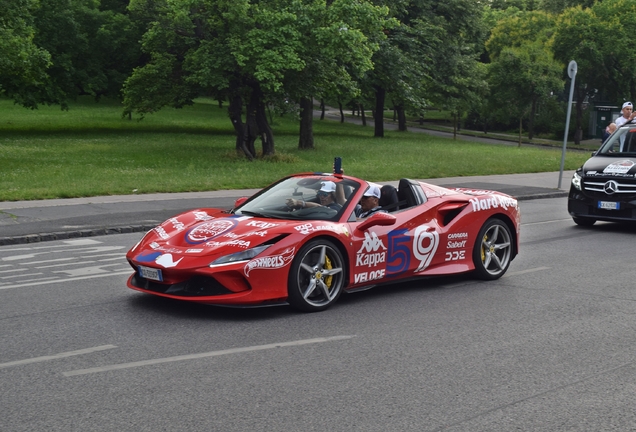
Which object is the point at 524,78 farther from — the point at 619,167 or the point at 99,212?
the point at 99,212

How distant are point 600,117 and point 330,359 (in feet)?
223

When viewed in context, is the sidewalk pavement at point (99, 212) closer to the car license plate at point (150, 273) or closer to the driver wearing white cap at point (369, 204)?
the car license plate at point (150, 273)

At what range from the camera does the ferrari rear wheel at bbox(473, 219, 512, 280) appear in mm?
9508

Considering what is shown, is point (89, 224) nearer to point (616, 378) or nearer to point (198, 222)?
point (198, 222)

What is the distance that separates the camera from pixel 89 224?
46.2 feet

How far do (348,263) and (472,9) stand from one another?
48311 mm

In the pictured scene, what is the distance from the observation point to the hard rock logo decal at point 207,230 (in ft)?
25.1

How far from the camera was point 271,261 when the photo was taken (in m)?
7.32

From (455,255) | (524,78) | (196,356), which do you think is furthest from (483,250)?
(524,78)

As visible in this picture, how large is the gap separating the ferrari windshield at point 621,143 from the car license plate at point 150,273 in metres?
10.1

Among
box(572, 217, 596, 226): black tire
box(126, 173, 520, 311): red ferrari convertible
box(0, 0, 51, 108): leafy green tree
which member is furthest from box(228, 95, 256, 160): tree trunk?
box(126, 173, 520, 311): red ferrari convertible

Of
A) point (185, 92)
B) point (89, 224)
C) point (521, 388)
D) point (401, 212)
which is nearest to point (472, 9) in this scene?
point (185, 92)

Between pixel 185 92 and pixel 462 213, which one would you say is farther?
pixel 185 92

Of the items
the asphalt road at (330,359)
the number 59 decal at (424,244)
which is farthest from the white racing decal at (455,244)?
the asphalt road at (330,359)
